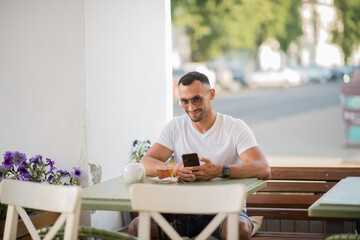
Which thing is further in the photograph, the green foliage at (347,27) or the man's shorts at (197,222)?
the green foliage at (347,27)

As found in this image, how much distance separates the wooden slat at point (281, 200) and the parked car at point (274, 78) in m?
22.9

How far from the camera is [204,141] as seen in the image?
4.05 metres

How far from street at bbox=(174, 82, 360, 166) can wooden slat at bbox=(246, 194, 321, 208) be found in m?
6.59

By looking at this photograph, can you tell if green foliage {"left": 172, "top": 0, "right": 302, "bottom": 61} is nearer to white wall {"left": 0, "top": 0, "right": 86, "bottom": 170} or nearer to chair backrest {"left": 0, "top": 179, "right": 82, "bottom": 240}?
white wall {"left": 0, "top": 0, "right": 86, "bottom": 170}

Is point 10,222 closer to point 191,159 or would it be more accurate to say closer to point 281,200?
point 191,159

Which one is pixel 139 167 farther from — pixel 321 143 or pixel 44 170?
pixel 321 143

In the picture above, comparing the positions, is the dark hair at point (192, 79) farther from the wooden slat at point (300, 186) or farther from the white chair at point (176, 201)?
the white chair at point (176, 201)

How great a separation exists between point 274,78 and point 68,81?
2351cm

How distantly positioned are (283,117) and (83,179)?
16.2m

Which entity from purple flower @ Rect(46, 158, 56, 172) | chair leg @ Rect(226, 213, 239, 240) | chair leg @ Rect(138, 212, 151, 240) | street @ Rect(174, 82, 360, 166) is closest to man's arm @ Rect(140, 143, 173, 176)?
purple flower @ Rect(46, 158, 56, 172)

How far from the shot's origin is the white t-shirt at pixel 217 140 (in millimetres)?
3977

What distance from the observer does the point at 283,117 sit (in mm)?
20266

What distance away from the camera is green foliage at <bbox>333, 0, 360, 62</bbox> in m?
21.0

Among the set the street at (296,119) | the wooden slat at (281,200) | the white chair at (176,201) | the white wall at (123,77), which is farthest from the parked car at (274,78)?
the white chair at (176,201)
